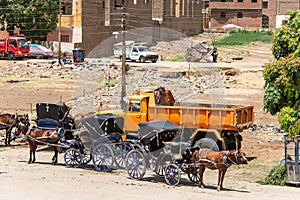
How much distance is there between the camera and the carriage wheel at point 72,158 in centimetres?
2191

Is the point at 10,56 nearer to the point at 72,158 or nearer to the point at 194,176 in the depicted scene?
the point at 72,158

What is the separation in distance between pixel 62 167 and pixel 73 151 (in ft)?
2.01

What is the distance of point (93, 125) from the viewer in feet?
72.0

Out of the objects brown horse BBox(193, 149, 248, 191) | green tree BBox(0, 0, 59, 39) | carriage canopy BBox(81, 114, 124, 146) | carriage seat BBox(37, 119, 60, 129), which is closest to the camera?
brown horse BBox(193, 149, 248, 191)

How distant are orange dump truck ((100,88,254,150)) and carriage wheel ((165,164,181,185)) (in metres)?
3.48

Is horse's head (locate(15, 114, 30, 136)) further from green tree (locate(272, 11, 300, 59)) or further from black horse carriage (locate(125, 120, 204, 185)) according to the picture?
green tree (locate(272, 11, 300, 59))

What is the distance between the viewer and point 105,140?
69.9 ft

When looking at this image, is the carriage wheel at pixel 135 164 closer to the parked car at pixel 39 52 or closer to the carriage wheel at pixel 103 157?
the carriage wheel at pixel 103 157

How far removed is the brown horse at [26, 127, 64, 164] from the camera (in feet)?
74.0

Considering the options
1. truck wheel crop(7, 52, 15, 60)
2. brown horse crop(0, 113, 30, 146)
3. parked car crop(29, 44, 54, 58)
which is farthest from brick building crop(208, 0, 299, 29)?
brown horse crop(0, 113, 30, 146)

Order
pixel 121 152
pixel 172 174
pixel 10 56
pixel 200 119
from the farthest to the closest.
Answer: pixel 10 56
pixel 200 119
pixel 121 152
pixel 172 174

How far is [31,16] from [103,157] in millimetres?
40264

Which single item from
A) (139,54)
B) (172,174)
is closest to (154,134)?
(172,174)

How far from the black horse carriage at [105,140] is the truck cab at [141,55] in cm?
3415
